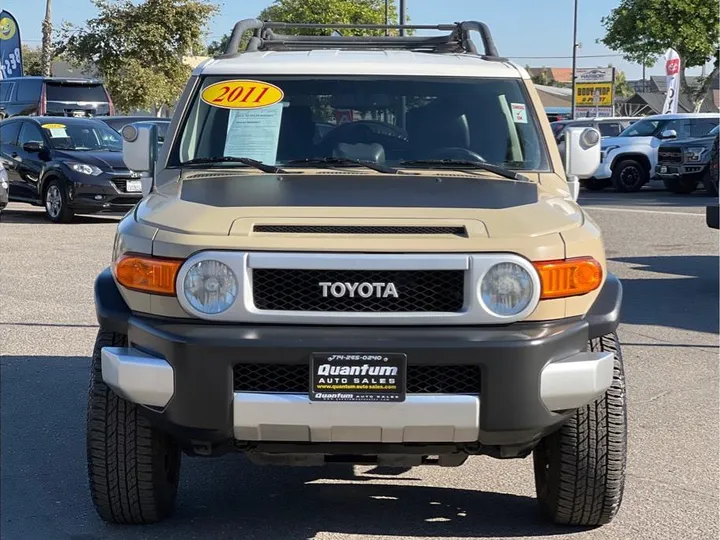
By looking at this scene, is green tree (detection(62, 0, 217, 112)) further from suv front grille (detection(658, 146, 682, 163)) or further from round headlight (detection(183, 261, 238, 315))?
round headlight (detection(183, 261, 238, 315))

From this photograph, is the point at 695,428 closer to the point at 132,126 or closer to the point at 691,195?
the point at 132,126

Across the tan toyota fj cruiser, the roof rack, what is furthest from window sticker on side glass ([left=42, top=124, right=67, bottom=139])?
the tan toyota fj cruiser

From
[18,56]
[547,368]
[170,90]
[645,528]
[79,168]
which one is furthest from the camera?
[170,90]

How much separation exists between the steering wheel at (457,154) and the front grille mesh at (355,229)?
118 cm

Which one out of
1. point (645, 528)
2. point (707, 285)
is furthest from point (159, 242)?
point (707, 285)

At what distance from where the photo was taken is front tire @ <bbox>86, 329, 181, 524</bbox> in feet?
13.6

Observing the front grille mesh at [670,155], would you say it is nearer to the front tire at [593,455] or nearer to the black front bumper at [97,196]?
the black front bumper at [97,196]

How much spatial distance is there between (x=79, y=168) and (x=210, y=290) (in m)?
13.6

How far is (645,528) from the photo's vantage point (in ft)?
14.7

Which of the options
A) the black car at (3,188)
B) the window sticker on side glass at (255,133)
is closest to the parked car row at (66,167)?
the black car at (3,188)

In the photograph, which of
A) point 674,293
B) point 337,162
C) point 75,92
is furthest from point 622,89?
point 337,162

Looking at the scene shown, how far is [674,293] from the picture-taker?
10633 millimetres

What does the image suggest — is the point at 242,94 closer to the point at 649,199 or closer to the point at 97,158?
the point at 97,158

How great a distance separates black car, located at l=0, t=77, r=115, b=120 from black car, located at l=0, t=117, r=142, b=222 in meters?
9.83
